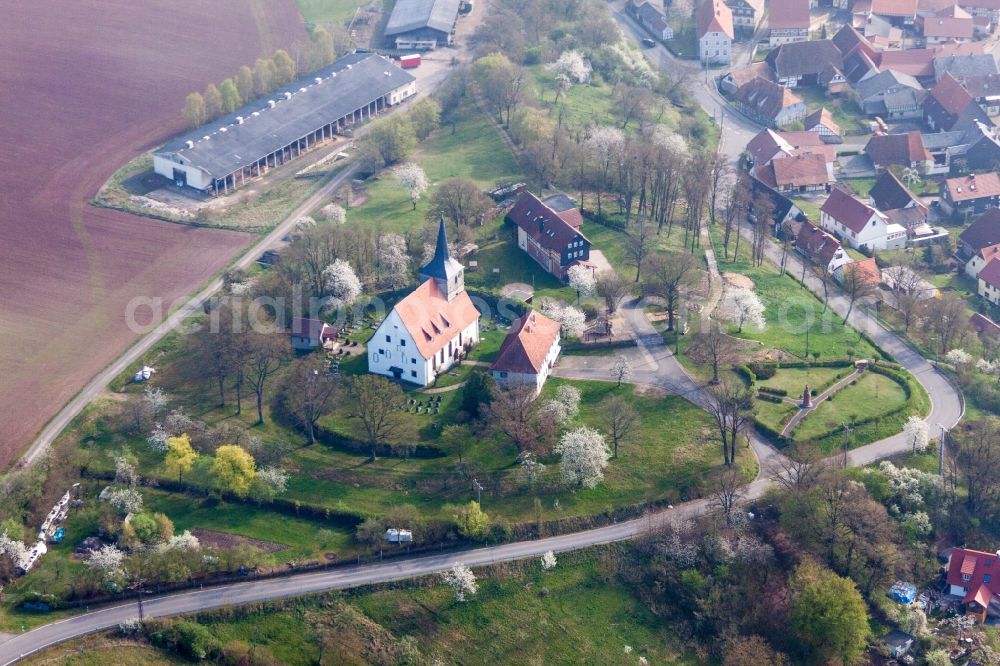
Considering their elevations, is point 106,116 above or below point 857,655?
above

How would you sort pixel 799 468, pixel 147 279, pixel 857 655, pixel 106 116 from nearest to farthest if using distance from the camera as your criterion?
pixel 857 655
pixel 799 468
pixel 147 279
pixel 106 116

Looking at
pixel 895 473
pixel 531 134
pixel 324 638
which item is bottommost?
pixel 324 638

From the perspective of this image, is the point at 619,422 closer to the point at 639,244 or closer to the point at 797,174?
the point at 639,244

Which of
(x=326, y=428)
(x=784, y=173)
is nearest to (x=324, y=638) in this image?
(x=326, y=428)

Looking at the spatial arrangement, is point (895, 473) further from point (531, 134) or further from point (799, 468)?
point (531, 134)

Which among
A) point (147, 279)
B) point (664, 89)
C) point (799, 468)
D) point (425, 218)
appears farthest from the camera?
point (664, 89)

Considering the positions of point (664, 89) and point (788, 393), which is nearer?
point (788, 393)
